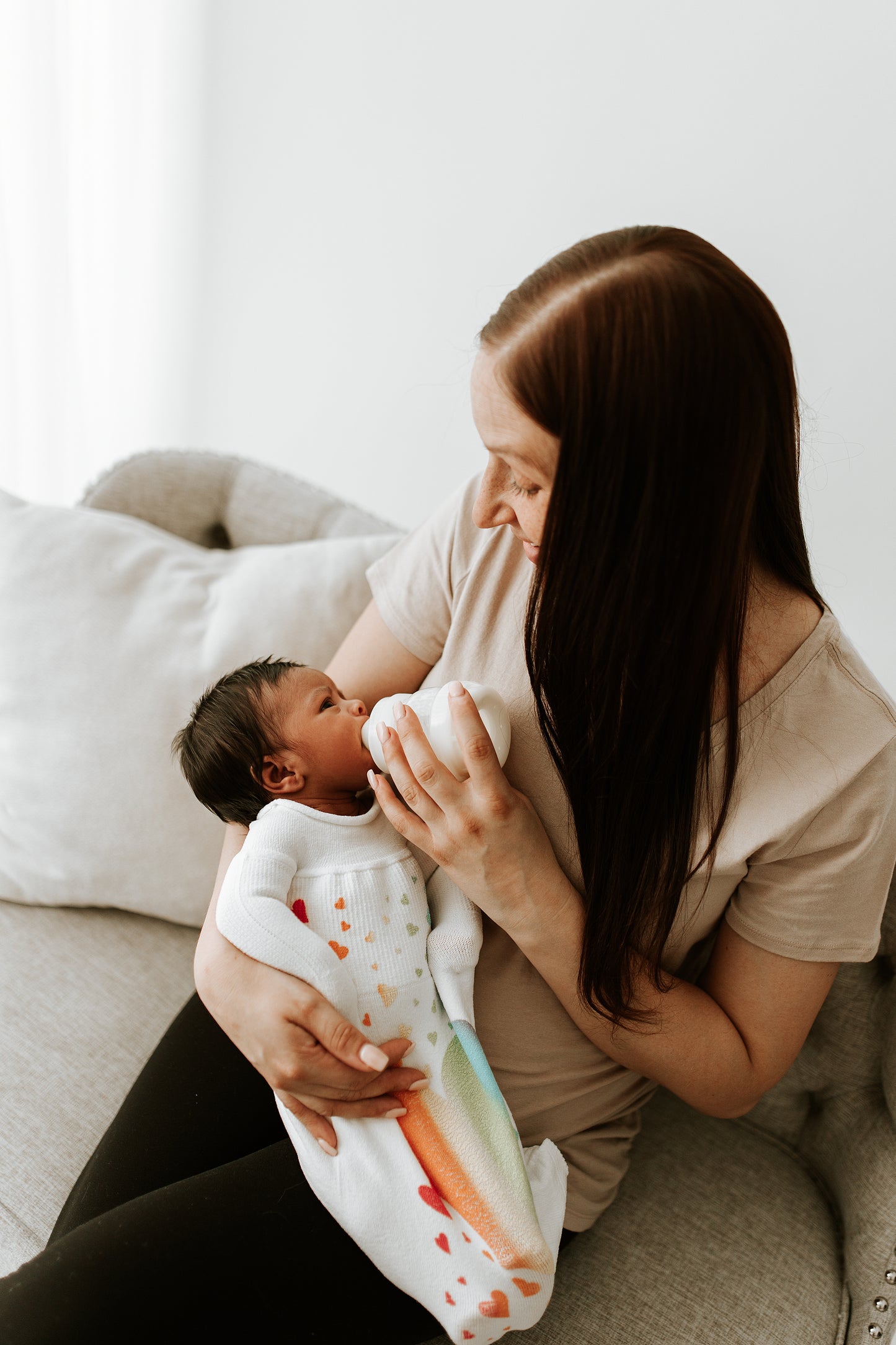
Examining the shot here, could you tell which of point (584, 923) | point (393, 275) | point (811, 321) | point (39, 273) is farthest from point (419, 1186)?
point (39, 273)

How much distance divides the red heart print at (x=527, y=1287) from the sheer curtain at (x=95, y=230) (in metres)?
1.93

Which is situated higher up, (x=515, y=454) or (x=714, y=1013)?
(x=515, y=454)

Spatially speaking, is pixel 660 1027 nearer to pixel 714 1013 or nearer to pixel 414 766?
pixel 714 1013

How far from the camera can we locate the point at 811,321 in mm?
1239

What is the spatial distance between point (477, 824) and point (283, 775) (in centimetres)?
27

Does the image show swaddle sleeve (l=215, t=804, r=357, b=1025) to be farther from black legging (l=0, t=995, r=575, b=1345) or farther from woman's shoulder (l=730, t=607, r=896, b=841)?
woman's shoulder (l=730, t=607, r=896, b=841)

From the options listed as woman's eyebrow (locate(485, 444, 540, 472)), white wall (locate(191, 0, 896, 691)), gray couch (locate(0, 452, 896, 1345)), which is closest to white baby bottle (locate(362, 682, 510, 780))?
woman's eyebrow (locate(485, 444, 540, 472))

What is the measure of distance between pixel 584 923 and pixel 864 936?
0.27m

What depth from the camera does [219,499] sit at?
1578 mm

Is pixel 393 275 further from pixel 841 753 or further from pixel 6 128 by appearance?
pixel 841 753

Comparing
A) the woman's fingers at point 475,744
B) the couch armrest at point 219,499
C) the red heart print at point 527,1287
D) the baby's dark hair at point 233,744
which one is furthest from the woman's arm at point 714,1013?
the couch armrest at point 219,499

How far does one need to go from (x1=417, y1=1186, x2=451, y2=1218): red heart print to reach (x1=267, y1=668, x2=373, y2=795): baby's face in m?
0.41

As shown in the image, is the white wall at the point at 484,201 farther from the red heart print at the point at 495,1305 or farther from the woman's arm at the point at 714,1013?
the red heart print at the point at 495,1305

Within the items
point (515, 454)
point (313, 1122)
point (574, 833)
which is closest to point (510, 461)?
point (515, 454)
